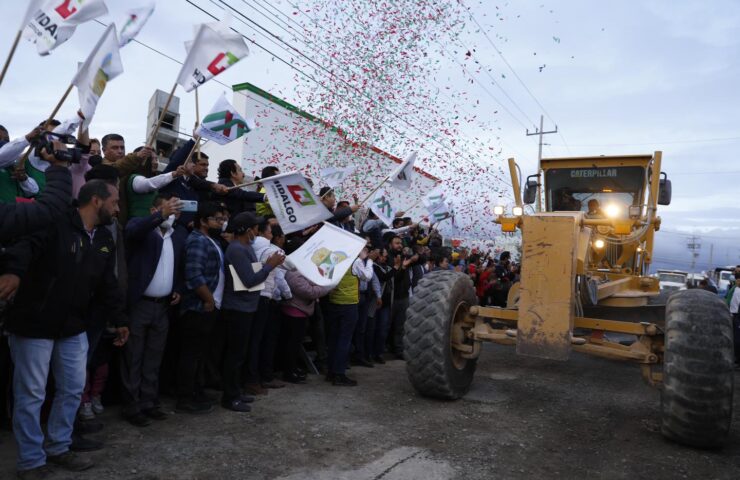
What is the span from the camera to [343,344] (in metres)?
6.35

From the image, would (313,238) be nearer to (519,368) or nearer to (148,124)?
(519,368)

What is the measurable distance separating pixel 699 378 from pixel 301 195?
3.91 m

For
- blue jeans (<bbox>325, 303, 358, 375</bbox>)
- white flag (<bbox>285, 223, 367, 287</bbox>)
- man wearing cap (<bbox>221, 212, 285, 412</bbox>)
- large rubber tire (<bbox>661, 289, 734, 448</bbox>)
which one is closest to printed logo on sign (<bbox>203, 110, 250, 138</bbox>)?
man wearing cap (<bbox>221, 212, 285, 412</bbox>)

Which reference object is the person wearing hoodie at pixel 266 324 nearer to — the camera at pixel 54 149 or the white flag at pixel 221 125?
the white flag at pixel 221 125

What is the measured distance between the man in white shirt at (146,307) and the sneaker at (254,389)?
109cm

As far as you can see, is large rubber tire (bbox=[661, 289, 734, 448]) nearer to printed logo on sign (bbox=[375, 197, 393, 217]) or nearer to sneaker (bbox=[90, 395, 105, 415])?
printed logo on sign (bbox=[375, 197, 393, 217])

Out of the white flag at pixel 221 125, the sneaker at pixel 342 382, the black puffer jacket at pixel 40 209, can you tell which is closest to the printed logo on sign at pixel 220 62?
the white flag at pixel 221 125

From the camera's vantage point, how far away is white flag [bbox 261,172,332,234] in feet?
17.7

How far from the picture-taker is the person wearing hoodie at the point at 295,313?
6.09m

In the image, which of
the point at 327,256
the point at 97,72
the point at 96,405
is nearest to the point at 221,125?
the point at 97,72

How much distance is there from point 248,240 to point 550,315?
2995mm

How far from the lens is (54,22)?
3555mm

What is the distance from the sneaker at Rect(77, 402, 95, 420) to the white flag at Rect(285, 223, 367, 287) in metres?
2.08

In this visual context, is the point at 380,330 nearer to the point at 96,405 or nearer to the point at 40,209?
the point at 96,405
